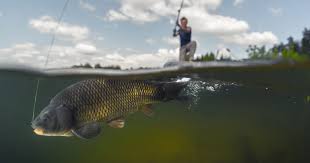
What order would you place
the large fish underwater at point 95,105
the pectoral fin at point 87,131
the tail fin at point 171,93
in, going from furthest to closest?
the tail fin at point 171,93
the large fish underwater at point 95,105
the pectoral fin at point 87,131

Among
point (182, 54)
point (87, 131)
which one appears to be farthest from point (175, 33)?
point (87, 131)

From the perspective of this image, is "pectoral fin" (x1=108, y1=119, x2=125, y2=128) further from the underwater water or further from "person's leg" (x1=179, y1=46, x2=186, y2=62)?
the underwater water

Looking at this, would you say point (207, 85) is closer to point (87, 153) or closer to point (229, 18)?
point (87, 153)

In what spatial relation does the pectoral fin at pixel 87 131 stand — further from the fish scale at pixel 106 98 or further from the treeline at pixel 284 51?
the treeline at pixel 284 51

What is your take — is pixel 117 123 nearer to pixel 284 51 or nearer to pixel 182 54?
pixel 182 54

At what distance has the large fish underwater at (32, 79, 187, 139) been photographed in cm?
503

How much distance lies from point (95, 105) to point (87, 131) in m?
0.58

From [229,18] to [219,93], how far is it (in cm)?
989

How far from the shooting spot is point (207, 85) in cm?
1473

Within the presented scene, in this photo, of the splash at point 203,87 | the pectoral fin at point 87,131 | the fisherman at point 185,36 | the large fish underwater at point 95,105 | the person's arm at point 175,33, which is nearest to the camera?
the pectoral fin at point 87,131

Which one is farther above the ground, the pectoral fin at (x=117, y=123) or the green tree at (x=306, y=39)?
the green tree at (x=306, y=39)

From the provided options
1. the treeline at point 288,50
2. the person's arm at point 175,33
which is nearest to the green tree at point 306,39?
the treeline at point 288,50

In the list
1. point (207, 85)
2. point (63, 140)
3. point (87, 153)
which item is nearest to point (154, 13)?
point (207, 85)

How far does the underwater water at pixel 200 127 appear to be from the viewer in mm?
14133
